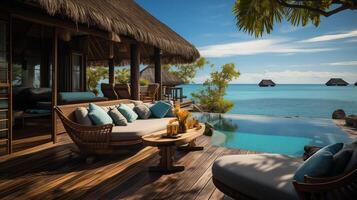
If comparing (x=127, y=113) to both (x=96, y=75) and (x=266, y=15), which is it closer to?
(x=266, y=15)

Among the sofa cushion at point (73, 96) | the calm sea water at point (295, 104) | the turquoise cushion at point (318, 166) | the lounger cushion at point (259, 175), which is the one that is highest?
the sofa cushion at point (73, 96)

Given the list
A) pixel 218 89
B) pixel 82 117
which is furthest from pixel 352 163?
pixel 218 89

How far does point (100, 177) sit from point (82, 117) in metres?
1.38

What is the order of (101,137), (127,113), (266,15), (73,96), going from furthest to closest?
(73,96)
(127,113)
(266,15)
(101,137)

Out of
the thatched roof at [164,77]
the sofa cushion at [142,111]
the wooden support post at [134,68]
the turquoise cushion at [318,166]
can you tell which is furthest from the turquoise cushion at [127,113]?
the thatched roof at [164,77]

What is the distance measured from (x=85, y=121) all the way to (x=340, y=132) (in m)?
8.33

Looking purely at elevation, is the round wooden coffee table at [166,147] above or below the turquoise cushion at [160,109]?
below

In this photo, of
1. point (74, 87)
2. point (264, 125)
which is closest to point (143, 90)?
point (74, 87)

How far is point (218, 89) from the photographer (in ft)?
52.1

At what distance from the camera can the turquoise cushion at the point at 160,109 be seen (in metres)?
5.59

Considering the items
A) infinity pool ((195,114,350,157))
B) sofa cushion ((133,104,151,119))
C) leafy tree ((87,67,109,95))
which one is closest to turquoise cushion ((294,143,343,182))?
sofa cushion ((133,104,151,119))

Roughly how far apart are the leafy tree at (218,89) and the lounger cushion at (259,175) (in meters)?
13.1

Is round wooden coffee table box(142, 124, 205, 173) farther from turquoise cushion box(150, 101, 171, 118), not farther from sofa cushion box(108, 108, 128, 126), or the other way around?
turquoise cushion box(150, 101, 171, 118)

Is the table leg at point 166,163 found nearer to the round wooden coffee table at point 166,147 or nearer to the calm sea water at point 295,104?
the round wooden coffee table at point 166,147
